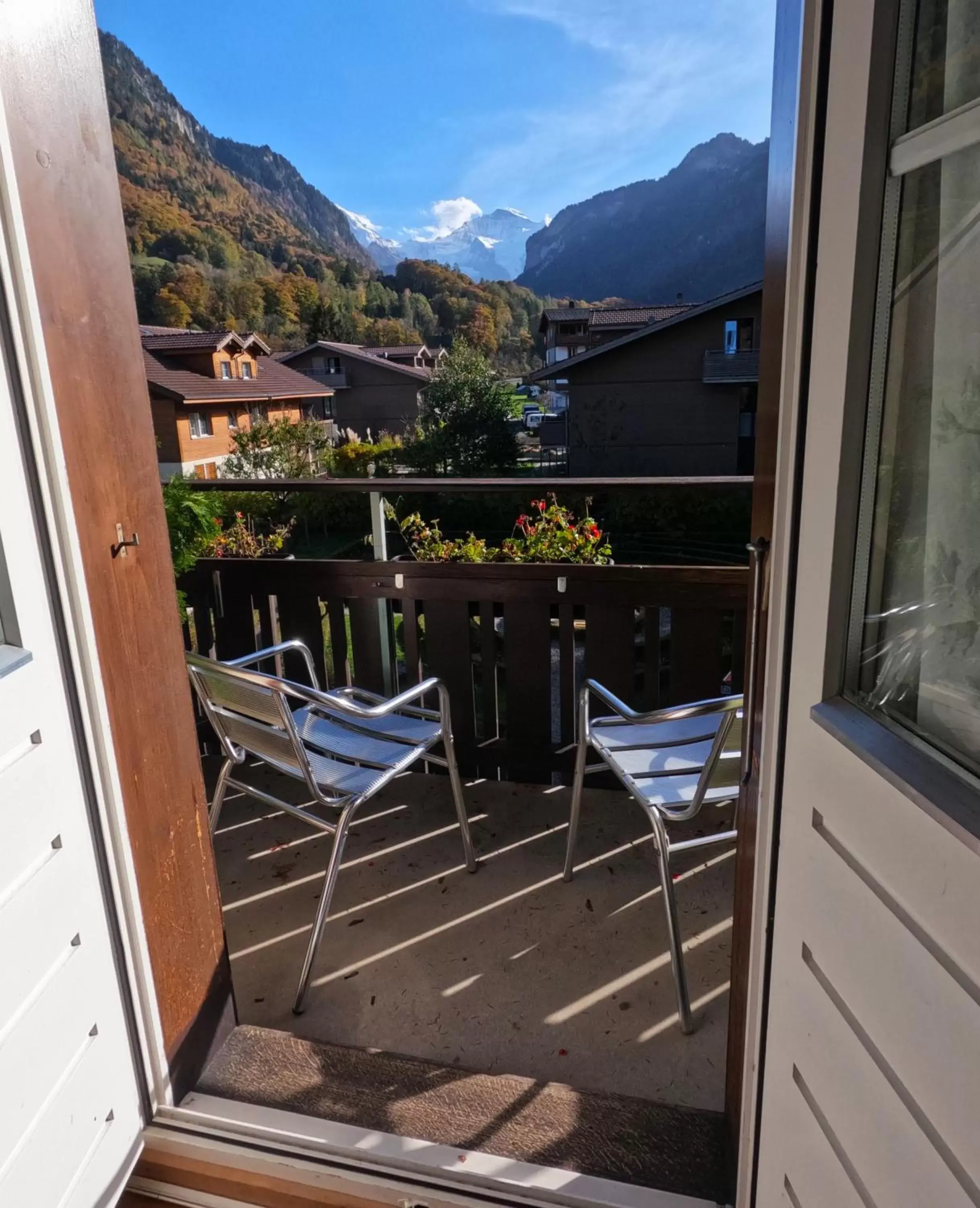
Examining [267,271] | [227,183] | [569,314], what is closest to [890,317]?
[569,314]

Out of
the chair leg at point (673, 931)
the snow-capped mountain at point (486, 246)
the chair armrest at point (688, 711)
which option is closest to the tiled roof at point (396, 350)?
the snow-capped mountain at point (486, 246)

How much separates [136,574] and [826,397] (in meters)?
1.01

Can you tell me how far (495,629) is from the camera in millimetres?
2451

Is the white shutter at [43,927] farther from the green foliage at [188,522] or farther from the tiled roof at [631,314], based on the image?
the tiled roof at [631,314]

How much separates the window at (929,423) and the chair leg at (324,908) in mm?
1201

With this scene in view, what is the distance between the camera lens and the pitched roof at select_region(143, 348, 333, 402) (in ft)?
39.0

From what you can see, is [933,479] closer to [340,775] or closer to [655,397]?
[340,775]

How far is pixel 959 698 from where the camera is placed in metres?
0.65

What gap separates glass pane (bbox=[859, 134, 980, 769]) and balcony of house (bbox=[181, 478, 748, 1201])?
0.92 m

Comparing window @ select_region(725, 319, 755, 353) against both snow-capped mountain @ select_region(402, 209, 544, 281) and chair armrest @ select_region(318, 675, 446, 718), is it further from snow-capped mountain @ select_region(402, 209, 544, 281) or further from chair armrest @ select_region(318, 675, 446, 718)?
snow-capped mountain @ select_region(402, 209, 544, 281)

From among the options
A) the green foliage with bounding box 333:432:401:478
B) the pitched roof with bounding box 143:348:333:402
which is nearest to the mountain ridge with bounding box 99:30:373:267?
the pitched roof with bounding box 143:348:333:402

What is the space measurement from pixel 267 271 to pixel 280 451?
11.4 ft

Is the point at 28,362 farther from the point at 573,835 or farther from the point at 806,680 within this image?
the point at 573,835

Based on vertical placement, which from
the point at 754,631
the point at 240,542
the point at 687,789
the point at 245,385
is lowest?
the point at 687,789
